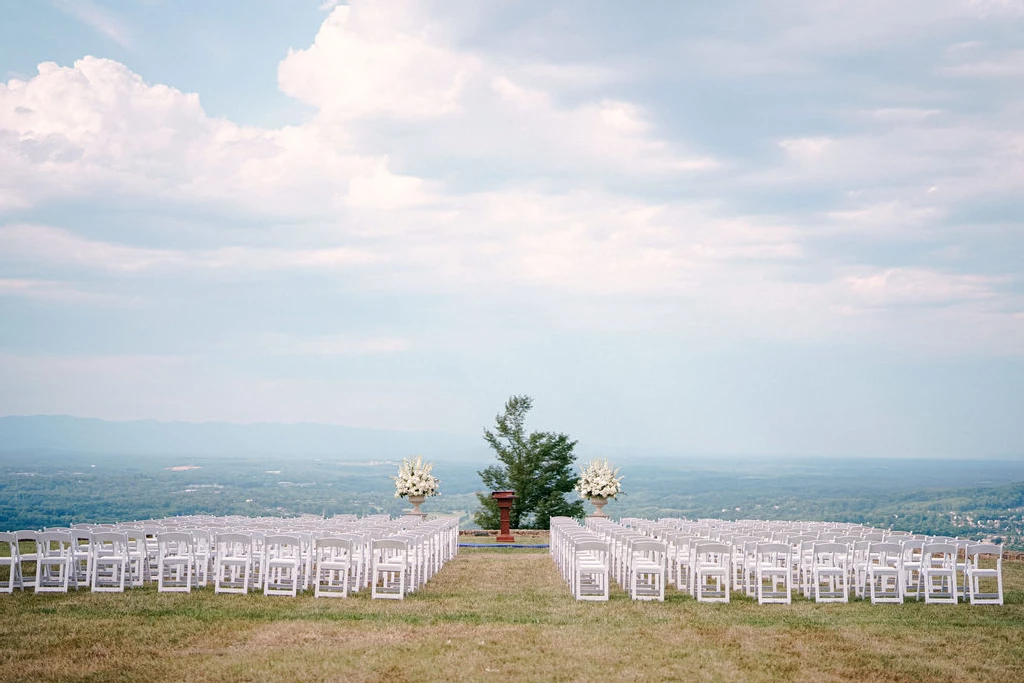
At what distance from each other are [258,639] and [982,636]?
26.8 ft

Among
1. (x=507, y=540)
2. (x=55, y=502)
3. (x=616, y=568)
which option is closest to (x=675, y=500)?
(x=55, y=502)

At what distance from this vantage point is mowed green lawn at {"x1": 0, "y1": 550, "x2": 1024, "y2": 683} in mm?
8805

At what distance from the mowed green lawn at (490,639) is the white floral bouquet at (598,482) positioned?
50.2 ft

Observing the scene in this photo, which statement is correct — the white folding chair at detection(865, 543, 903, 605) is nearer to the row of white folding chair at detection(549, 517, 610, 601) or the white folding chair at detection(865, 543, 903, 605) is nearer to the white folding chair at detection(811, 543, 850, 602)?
the white folding chair at detection(811, 543, 850, 602)

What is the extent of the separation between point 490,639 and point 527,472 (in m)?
28.1

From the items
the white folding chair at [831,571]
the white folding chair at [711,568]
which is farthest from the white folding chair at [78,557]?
the white folding chair at [831,571]

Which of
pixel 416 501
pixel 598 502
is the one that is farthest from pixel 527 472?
pixel 416 501

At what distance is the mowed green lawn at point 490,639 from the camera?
28.9 ft

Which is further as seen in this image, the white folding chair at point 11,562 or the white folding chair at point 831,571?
the white folding chair at point 831,571

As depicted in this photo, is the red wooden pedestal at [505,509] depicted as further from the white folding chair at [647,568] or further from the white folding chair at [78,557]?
the white folding chair at [78,557]

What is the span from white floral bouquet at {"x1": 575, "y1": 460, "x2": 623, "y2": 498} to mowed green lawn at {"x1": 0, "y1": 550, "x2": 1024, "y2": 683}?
50.2 feet

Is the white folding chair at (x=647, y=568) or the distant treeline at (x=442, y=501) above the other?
the white folding chair at (x=647, y=568)

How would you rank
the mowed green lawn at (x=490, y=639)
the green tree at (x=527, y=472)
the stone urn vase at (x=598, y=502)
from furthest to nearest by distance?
the green tree at (x=527, y=472) < the stone urn vase at (x=598, y=502) < the mowed green lawn at (x=490, y=639)

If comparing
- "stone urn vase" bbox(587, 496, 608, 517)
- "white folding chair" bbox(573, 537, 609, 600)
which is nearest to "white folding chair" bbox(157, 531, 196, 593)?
"white folding chair" bbox(573, 537, 609, 600)
